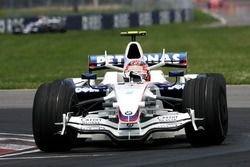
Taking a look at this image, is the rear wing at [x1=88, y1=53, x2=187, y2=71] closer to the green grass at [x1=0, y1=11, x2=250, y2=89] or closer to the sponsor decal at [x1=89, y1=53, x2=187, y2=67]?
the sponsor decal at [x1=89, y1=53, x2=187, y2=67]

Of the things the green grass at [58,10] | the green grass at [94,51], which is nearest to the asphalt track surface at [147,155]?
the green grass at [94,51]

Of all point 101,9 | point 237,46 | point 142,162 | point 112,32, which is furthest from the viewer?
point 101,9

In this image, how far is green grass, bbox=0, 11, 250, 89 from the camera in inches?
1035

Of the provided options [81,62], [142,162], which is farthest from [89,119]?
[81,62]

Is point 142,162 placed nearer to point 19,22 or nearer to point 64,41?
point 64,41

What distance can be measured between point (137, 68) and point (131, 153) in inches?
86.5

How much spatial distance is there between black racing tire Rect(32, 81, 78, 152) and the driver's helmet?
138 cm

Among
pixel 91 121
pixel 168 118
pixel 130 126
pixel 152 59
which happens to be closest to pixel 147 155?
pixel 130 126

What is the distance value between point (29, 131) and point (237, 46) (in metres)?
24.7

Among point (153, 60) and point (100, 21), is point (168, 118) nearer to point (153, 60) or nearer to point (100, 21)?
point (153, 60)

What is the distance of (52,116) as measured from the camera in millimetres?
12016

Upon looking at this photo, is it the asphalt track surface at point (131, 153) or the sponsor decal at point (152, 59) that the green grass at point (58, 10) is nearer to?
the sponsor decal at point (152, 59)

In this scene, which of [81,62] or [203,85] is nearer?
[203,85]

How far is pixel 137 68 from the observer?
1356 cm
